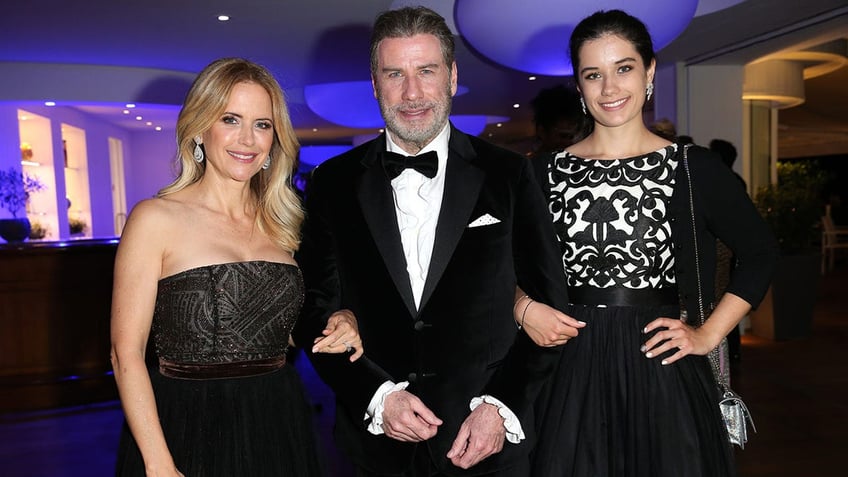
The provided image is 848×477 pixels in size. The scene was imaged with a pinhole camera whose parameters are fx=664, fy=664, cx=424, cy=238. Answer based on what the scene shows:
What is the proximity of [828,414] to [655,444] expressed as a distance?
3751mm

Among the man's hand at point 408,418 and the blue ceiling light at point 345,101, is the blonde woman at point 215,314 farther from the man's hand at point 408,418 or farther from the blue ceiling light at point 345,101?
the blue ceiling light at point 345,101

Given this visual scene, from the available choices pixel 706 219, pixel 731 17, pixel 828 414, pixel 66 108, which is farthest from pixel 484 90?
pixel 706 219

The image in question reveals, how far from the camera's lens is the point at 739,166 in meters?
7.55

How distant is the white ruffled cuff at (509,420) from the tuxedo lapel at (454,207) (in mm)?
287

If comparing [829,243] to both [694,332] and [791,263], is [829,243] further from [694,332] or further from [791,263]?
[694,332]

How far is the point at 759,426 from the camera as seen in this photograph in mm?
4418

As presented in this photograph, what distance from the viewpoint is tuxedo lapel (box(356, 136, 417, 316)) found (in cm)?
168

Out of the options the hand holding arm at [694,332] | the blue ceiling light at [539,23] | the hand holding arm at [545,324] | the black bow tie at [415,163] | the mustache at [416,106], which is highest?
the blue ceiling light at [539,23]

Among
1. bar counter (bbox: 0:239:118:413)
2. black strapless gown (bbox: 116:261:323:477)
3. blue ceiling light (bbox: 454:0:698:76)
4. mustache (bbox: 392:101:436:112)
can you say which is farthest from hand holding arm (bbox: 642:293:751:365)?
bar counter (bbox: 0:239:118:413)

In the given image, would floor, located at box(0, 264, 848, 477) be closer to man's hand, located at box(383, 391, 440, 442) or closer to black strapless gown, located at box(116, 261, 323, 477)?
black strapless gown, located at box(116, 261, 323, 477)

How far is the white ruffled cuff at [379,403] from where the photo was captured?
1.64 m

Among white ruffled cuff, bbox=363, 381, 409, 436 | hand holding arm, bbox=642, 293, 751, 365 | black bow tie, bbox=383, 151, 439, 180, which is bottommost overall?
white ruffled cuff, bbox=363, 381, 409, 436

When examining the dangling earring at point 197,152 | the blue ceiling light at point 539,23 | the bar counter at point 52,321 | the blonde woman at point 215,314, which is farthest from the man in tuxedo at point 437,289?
the bar counter at point 52,321

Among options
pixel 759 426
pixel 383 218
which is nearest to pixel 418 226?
pixel 383 218
